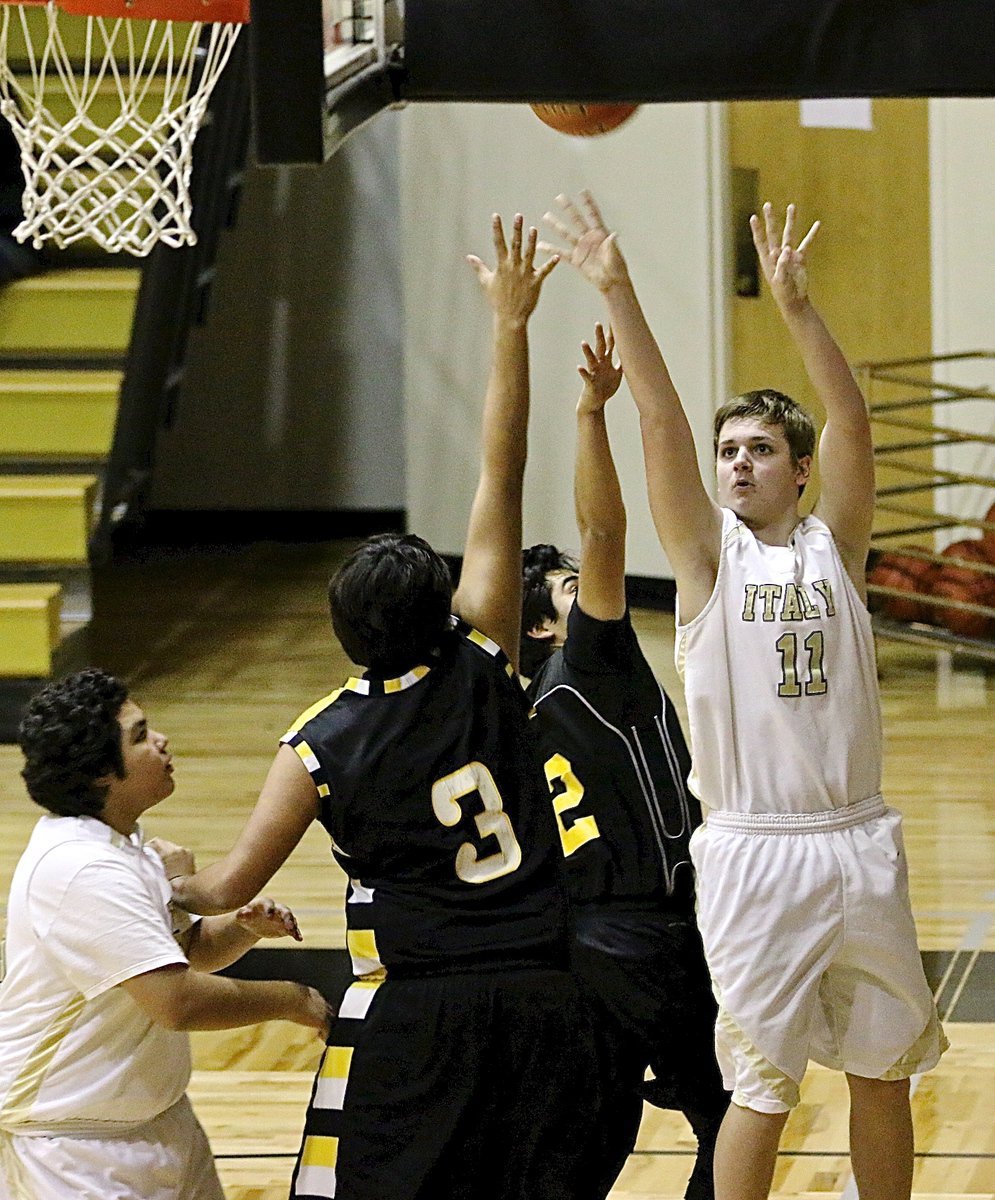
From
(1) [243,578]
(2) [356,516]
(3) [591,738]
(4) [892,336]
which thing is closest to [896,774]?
(4) [892,336]

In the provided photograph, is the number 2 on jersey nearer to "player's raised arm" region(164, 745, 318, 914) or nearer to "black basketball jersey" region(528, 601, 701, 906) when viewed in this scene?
"black basketball jersey" region(528, 601, 701, 906)

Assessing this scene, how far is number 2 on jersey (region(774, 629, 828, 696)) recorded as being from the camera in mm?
2654

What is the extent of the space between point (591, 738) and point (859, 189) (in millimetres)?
6703

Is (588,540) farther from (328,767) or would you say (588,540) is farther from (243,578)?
(243,578)

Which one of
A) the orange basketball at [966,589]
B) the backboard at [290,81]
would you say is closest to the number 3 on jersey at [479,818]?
the backboard at [290,81]

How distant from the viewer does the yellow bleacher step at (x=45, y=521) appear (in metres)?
7.57

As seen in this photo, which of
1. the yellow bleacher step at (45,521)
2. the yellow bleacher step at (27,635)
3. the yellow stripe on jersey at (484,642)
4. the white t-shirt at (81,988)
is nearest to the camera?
the white t-shirt at (81,988)

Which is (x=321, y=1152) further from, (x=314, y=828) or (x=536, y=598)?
(x=314, y=828)

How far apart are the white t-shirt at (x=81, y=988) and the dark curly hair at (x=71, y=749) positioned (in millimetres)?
36

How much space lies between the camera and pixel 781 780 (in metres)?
2.64

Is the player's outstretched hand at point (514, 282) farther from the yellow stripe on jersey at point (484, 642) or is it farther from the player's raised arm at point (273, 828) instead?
the player's raised arm at point (273, 828)

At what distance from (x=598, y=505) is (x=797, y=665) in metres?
0.43

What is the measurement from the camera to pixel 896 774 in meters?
6.48

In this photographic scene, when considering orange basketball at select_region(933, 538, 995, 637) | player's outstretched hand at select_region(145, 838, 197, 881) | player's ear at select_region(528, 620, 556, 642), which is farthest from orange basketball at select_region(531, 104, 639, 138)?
orange basketball at select_region(933, 538, 995, 637)
